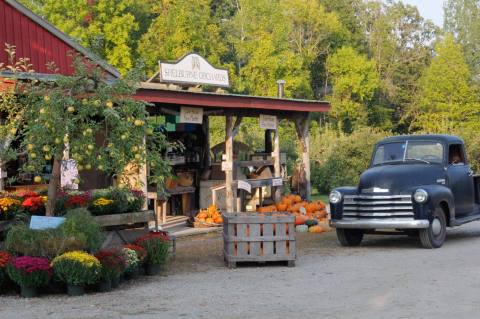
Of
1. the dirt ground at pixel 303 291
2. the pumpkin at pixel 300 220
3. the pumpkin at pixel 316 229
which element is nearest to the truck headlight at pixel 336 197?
the dirt ground at pixel 303 291

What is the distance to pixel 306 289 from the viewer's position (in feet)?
33.1

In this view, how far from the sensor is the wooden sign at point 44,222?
10641mm

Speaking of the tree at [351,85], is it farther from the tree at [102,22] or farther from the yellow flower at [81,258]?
the yellow flower at [81,258]

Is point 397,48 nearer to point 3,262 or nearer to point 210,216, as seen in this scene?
point 210,216

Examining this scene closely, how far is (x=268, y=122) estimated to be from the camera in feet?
67.3

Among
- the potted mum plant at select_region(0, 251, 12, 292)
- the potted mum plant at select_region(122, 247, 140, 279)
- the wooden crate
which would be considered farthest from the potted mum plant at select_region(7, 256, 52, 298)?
the wooden crate

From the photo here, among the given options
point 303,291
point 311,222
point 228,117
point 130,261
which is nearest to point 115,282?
point 130,261

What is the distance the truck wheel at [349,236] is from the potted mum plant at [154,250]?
4178 mm

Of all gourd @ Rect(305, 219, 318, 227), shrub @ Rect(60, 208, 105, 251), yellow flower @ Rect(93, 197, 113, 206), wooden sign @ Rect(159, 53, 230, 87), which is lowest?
gourd @ Rect(305, 219, 318, 227)

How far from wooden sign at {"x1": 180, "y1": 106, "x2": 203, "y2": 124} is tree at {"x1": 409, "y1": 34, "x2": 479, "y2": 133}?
3593 centimetres

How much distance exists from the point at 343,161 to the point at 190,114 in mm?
14384

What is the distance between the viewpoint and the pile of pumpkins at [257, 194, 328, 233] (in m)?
17.5

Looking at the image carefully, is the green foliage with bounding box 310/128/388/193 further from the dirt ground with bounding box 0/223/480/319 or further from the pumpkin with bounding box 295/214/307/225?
the dirt ground with bounding box 0/223/480/319

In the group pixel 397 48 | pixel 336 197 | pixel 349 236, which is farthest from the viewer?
pixel 397 48
